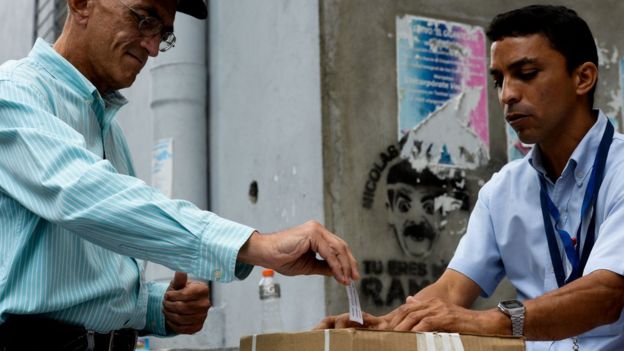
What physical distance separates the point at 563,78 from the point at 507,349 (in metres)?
1.13

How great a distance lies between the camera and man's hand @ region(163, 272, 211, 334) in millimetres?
2611

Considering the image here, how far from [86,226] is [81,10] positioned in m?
0.78

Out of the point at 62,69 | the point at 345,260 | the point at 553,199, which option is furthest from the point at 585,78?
the point at 62,69

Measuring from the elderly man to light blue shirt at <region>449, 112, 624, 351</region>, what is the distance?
847 millimetres

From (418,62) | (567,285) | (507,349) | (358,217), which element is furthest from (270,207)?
(507,349)

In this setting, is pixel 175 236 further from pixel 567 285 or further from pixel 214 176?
pixel 214 176

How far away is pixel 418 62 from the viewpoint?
5465 mm

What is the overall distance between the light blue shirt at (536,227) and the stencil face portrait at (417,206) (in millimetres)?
2256

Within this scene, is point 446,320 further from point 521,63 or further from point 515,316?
point 521,63

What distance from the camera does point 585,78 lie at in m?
2.75

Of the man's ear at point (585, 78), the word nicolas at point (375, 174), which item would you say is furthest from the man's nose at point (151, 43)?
the word nicolas at point (375, 174)

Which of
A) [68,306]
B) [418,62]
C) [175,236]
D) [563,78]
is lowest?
[68,306]

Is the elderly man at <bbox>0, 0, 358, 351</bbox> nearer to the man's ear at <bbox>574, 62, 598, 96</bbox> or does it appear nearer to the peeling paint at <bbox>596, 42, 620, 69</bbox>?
the man's ear at <bbox>574, 62, 598, 96</bbox>

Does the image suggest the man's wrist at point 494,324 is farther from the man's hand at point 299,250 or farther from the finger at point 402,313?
the man's hand at point 299,250
